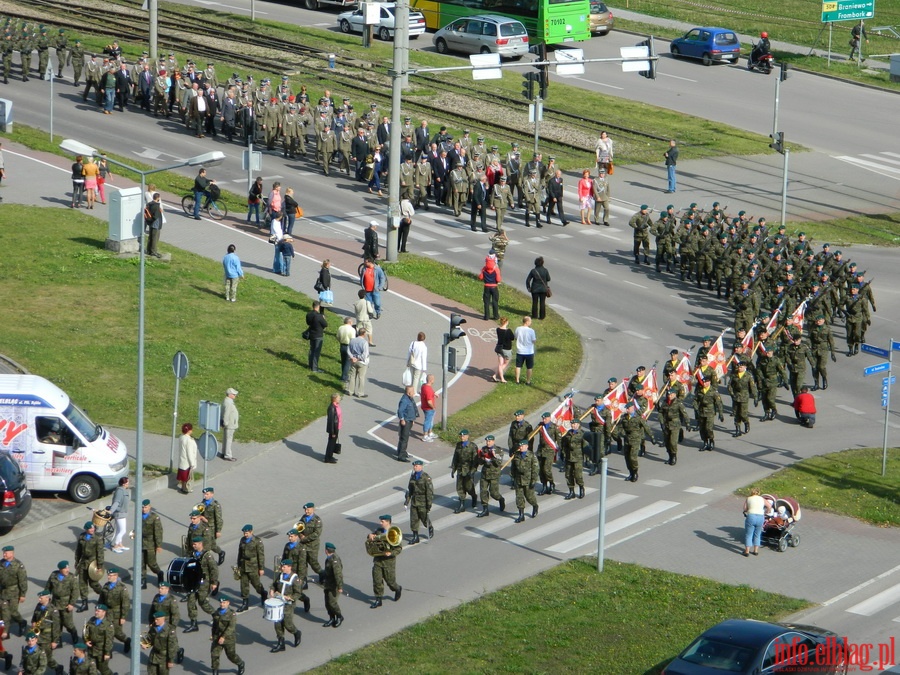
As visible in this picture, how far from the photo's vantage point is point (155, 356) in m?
31.2

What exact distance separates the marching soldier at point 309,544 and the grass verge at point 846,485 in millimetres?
8523

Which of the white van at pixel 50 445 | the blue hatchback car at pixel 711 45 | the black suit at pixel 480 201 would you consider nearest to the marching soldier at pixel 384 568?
the white van at pixel 50 445

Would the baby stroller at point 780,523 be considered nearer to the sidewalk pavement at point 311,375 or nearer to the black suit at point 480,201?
the sidewalk pavement at point 311,375

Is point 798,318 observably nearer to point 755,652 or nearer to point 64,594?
point 755,652

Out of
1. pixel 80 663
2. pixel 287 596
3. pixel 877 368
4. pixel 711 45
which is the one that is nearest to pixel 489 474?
pixel 287 596

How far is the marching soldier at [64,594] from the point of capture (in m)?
20.2

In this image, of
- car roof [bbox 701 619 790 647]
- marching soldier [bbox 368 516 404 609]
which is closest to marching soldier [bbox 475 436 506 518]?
marching soldier [bbox 368 516 404 609]

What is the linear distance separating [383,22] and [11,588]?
4447cm

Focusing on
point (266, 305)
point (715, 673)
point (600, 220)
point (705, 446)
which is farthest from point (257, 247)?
point (715, 673)

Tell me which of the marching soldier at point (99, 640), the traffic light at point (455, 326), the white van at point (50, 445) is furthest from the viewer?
the traffic light at point (455, 326)

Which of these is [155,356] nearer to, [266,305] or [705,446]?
[266,305]

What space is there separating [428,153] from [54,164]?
11.7 meters

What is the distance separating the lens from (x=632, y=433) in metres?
26.6

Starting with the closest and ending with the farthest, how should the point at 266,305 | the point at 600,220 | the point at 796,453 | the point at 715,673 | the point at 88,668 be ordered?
1. the point at 715,673
2. the point at 88,668
3. the point at 796,453
4. the point at 266,305
5. the point at 600,220
